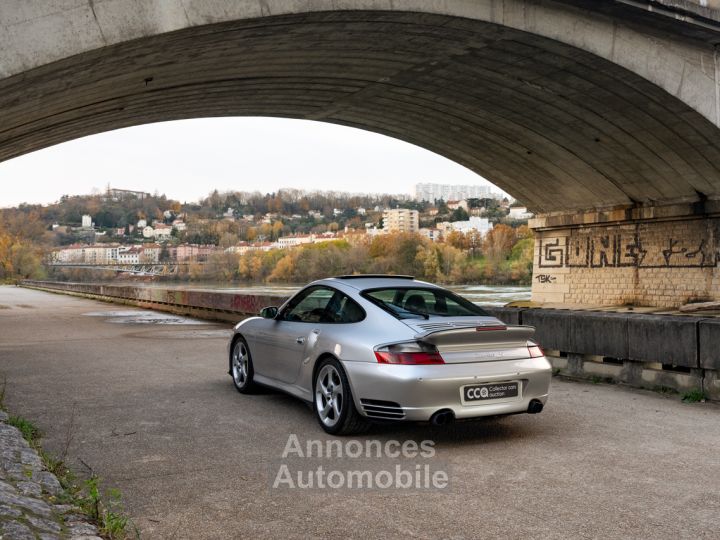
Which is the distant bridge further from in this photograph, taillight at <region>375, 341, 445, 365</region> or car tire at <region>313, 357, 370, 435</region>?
taillight at <region>375, 341, 445, 365</region>

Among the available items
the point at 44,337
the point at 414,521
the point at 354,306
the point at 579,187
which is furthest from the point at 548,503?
the point at 579,187

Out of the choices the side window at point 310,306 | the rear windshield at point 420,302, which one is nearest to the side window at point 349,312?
the rear windshield at point 420,302

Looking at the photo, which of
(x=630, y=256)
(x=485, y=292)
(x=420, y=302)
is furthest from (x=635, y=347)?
(x=485, y=292)

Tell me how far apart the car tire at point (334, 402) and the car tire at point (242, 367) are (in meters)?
1.60

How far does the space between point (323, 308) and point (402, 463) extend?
1890mm

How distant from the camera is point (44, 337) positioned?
14.5 m

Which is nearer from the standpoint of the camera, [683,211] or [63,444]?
[63,444]

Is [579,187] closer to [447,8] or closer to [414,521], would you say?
[447,8]

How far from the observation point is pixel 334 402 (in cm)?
538

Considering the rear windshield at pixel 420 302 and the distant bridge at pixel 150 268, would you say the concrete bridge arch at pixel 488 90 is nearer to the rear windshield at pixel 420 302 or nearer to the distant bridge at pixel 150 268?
the rear windshield at pixel 420 302

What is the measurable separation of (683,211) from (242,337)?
69.3 ft

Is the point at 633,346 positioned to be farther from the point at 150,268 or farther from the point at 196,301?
the point at 150,268

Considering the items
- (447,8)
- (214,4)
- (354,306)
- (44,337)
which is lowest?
(44,337)

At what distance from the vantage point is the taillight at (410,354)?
4.91 m
